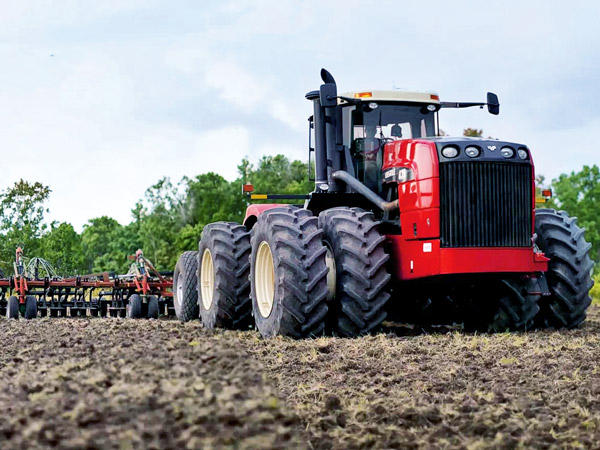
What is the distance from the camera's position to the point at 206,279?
42.1 ft

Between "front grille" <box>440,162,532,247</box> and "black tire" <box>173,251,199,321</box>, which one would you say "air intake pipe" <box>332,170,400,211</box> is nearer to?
"front grille" <box>440,162,532,247</box>

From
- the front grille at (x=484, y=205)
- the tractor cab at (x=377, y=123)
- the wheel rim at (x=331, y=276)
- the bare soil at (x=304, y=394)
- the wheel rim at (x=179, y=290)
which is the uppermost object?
the tractor cab at (x=377, y=123)

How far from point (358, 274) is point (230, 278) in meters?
2.46

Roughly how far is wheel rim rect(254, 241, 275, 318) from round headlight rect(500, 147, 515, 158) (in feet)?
9.53

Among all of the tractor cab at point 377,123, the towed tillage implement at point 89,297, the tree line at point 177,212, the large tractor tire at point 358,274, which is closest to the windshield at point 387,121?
the tractor cab at point 377,123

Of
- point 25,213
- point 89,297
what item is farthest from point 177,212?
point 89,297

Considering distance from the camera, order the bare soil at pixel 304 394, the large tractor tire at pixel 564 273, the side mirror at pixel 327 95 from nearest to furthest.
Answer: the bare soil at pixel 304 394 < the side mirror at pixel 327 95 < the large tractor tire at pixel 564 273

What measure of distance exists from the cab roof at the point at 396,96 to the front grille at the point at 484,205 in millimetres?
1855

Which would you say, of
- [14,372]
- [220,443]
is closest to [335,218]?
[14,372]

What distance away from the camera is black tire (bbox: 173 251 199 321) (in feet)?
46.8

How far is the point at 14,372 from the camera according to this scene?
6488 mm

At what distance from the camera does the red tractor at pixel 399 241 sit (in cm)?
948

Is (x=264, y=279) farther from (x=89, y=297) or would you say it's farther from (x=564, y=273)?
(x=89, y=297)

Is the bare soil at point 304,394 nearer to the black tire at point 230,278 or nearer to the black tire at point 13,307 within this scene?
the black tire at point 230,278
